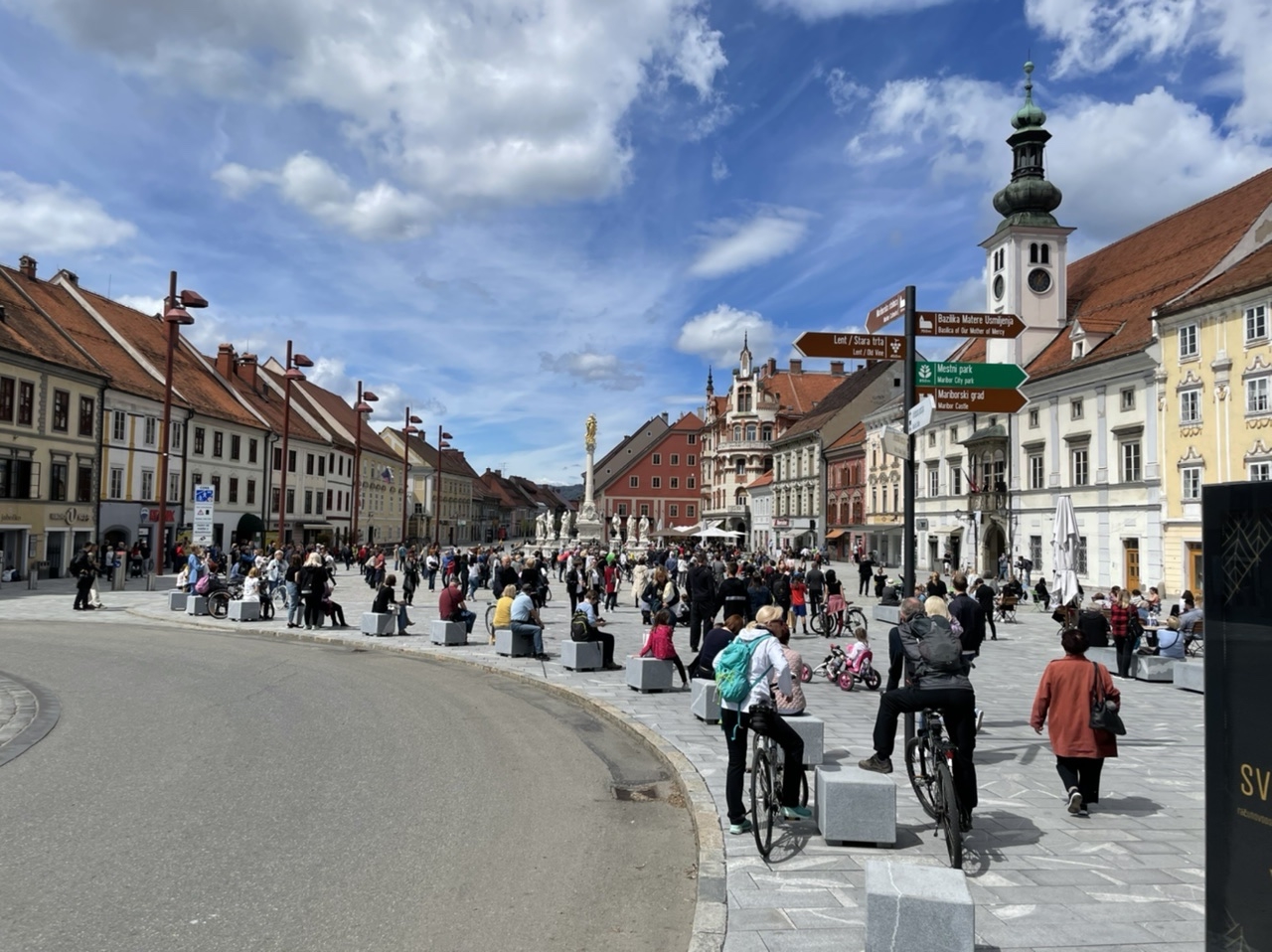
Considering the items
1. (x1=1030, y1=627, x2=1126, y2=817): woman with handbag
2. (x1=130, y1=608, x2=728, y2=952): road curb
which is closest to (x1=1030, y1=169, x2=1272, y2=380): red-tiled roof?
(x1=130, y1=608, x2=728, y2=952): road curb

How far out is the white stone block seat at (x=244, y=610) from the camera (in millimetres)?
23078

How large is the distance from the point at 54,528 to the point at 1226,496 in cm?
4367

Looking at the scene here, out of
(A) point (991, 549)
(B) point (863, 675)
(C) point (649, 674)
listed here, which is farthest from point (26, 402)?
(A) point (991, 549)

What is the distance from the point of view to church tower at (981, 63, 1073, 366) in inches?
1953

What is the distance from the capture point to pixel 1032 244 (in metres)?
50.5

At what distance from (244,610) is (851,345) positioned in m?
18.8

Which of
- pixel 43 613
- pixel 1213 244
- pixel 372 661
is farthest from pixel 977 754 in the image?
pixel 1213 244

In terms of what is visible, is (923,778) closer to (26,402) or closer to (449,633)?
(449,633)

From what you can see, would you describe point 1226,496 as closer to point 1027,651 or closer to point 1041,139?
point 1027,651

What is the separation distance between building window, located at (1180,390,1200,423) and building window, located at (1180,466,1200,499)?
70.0 inches

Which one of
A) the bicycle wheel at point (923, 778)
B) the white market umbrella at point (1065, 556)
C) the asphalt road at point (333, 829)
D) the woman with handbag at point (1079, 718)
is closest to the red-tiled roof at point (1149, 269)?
the white market umbrella at point (1065, 556)

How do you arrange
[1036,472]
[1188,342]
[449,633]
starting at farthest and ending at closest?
[1036,472], [1188,342], [449,633]

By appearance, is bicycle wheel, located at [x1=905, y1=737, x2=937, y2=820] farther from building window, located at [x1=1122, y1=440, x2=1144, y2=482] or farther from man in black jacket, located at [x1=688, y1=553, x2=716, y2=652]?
building window, located at [x1=1122, y1=440, x2=1144, y2=482]

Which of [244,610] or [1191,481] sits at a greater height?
[1191,481]
